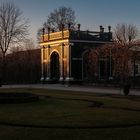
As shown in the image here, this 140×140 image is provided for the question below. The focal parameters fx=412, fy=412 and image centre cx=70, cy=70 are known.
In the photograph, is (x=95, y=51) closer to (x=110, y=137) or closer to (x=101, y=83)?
(x=101, y=83)

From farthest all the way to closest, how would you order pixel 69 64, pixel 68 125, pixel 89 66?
pixel 69 64 < pixel 89 66 < pixel 68 125

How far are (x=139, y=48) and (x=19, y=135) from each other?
46779mm

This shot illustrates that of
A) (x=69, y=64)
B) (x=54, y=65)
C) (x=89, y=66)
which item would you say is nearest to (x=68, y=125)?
(x=89, y=66)

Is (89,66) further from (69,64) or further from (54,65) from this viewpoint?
(54,65)

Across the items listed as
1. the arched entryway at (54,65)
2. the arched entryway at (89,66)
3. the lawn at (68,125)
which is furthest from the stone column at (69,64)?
the lawn at (68,125)

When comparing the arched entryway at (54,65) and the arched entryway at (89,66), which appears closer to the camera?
the arched entryway at (89,66)

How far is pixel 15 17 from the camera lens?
2447 inches

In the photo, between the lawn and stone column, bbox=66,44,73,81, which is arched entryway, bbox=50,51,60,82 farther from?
the lawn

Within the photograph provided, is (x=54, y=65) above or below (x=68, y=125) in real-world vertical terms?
above

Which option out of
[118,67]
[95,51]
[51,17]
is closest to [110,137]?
[118,67]

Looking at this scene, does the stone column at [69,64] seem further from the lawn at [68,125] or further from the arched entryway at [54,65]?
the lawn at [68,125]

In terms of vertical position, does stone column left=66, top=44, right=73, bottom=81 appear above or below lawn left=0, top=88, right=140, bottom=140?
above

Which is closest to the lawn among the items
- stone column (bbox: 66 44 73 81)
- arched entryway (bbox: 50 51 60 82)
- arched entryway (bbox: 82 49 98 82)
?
arched entryway (bbox: 82 49 98 82)

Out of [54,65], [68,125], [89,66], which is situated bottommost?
[68,125]
